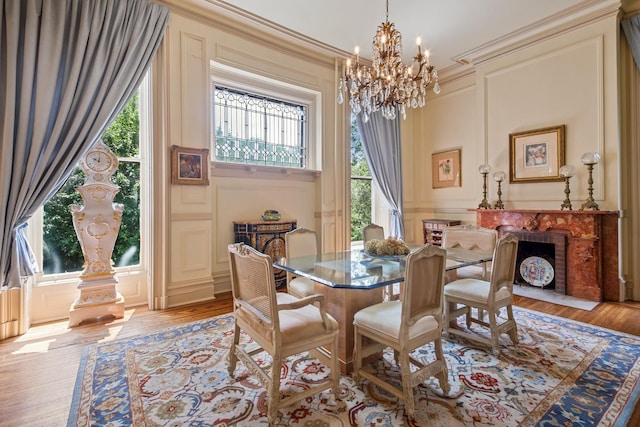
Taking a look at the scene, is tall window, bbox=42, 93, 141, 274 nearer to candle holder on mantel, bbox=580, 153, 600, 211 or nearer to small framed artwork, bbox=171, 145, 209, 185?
small framed artwork, bbox=171, 145, 209, 185

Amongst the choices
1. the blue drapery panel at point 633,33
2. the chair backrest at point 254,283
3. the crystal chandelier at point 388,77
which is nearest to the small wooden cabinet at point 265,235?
the chair backrest at point 254,283

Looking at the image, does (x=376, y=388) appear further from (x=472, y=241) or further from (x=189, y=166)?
(x=189, y=166)

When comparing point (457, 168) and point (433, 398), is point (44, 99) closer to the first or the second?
point (433, 398)

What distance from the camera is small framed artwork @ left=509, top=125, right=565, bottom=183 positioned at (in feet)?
13.5

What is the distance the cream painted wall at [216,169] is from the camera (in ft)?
11.5

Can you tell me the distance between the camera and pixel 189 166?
11.9 feet

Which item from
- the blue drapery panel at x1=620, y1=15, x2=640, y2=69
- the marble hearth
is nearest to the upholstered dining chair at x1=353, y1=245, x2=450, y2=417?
the marble hearth

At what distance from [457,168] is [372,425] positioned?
16.0ft

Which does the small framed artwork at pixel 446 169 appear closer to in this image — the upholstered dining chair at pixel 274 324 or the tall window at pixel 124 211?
the upholstered dining chair at pixel 274 324

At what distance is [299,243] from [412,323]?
1.62 m

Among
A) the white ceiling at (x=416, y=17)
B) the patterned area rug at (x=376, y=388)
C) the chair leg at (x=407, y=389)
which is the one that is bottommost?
the patterned area rug at (x=376, y=388)

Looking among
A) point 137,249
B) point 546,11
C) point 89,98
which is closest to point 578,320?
point 546,11

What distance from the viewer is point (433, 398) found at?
1862 millimetres

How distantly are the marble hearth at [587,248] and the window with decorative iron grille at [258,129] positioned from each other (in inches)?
144
